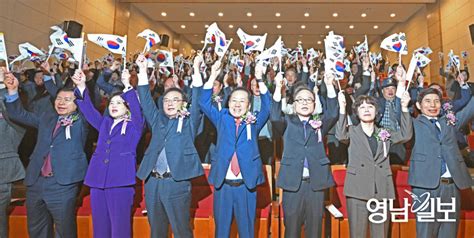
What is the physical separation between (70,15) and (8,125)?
5.82 m

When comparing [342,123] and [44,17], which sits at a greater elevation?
[44,17]

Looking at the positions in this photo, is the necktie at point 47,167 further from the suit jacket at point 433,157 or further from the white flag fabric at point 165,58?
the suit jacket at point 433,157

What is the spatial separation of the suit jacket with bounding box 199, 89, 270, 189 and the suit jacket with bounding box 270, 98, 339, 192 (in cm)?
14

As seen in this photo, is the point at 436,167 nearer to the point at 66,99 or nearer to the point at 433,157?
the point at 433,157

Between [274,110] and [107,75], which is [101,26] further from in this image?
[274,110]

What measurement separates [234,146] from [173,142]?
438 mm

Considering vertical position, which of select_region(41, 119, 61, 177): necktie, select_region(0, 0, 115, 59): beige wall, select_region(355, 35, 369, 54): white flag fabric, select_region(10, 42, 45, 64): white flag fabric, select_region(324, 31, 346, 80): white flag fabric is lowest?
select_region(41, 119, 61, 177): necktie

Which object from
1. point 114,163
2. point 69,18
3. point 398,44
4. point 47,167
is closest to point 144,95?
point 114,163

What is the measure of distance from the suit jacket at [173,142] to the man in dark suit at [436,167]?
1.59 m

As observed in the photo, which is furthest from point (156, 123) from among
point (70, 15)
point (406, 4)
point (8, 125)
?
point (406, 4)

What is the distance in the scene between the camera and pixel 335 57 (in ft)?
9.70

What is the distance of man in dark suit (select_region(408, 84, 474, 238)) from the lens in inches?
97.3

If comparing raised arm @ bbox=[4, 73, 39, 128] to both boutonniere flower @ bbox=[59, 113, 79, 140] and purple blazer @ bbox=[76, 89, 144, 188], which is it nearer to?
boutonniere flower @ bbox=[59, 113, 79, 140]

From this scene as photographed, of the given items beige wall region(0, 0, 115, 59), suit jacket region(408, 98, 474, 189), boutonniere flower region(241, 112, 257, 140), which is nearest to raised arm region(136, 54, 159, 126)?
boutonniere flower region(241, 112, 257, 140)
